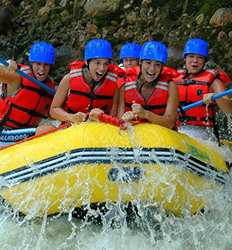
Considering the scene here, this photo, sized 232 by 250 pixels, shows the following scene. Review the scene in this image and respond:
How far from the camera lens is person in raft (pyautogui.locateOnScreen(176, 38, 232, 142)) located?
20.0 ft

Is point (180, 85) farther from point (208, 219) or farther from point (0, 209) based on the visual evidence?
point (0, 209)

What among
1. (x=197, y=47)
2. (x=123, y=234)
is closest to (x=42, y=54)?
(x=197, y=47)

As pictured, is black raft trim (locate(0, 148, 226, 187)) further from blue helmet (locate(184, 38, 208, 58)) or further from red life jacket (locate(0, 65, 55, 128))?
blue helmet (locate(184, 38, 208, 58))

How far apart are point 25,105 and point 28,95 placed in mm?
107

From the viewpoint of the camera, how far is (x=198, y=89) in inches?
242

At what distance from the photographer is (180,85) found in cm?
625

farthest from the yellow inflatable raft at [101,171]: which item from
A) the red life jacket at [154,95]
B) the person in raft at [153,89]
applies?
the red life jacket at [154,95]

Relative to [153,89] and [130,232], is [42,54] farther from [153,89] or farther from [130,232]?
[130,232]

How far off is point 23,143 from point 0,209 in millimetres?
575

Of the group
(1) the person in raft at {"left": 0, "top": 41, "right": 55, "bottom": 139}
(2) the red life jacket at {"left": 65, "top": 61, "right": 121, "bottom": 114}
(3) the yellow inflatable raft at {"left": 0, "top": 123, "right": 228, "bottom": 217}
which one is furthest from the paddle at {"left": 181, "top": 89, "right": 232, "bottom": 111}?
(1) the person in raft at {"left": 0, "top": 41, "right": 55, "bottom": 139}

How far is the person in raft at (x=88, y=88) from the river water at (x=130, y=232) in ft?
3.29

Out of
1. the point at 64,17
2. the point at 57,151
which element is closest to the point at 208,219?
the point at 57,151

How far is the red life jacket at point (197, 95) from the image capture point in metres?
6.11

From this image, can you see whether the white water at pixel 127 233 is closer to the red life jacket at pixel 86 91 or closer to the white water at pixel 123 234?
the white water at pixel 123 234
